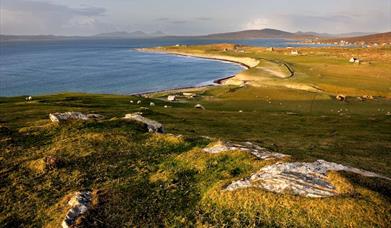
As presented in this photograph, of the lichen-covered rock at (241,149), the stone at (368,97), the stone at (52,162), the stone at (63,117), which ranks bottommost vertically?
the stone at (368,97)

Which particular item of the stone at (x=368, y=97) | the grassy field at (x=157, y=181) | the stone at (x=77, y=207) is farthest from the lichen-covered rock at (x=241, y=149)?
the stone at (x=368, y=97)

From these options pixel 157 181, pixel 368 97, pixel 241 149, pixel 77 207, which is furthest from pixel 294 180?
pixel 368 97

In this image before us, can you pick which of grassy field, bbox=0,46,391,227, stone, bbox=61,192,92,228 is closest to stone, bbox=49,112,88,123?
grassy field, bbox=0,46,391,227

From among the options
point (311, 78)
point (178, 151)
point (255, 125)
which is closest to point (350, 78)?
point (311, 78)

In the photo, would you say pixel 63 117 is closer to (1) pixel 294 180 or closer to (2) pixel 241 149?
(2) pixel 241 149

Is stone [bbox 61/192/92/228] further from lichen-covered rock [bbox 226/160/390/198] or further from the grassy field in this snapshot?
lichen-covered rock [bbox 226/160/390/198]

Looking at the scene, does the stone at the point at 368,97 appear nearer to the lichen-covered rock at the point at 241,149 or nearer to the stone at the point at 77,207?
the lichen-covered rock at the point at 241,149
